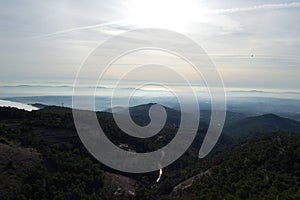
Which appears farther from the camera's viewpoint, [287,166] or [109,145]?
[109,145]

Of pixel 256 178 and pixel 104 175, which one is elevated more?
pixel 256 178

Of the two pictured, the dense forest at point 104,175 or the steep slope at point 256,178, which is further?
the dense forest at point 104,175

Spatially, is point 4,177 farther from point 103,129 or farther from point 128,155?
point 103,129

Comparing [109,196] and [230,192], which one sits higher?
[230,192]

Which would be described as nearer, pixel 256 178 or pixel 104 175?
pixel 256 178

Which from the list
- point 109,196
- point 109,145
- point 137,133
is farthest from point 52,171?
point 137,133

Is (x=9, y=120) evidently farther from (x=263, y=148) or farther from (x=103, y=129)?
(x=263, y=148)

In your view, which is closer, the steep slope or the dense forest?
the steep slope

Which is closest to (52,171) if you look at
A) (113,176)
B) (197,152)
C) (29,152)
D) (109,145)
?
(29,152)

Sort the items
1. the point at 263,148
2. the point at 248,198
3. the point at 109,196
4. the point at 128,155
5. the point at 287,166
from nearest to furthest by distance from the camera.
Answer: the point at 248,198 → the point at 287,166 → the point at 109,196 → the point at 263,148 → the point at 128,155

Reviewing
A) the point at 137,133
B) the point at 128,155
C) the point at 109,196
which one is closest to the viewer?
the point at 109,196
